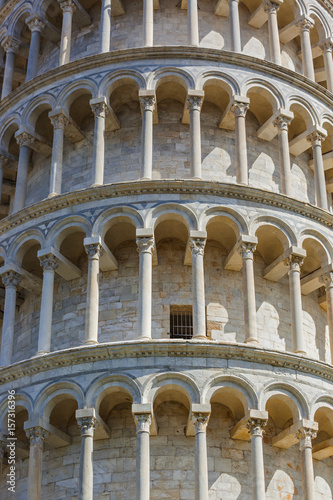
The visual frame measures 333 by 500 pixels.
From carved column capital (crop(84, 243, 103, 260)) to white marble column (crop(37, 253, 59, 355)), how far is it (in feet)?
3.24

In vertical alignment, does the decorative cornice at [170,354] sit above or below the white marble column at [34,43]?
below

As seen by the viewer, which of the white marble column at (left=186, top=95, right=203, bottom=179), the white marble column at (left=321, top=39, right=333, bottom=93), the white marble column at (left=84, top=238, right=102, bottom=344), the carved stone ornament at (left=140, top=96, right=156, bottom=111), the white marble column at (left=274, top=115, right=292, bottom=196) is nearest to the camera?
the white marble column at (left=84, top=238, right=102, bottom=344)

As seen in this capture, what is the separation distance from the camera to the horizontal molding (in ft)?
83.6

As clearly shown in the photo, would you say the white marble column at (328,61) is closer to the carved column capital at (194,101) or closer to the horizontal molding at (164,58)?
the horizontal molding at (164,58)

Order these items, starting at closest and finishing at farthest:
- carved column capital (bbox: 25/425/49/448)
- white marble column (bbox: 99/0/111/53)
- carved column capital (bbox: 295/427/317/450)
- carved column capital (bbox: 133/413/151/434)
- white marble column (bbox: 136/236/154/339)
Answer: carved column capital (bbox: 133/413/151/434)
carved column capital (bbox: 295/427/317/450)
carved column capital (bbox: 25/425/49/448)
white marble column (bbox: 136/236/154/339)
white marble column (bbox: 99/0/111/53)

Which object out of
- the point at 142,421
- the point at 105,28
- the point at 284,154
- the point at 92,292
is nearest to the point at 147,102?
the point at 105,28

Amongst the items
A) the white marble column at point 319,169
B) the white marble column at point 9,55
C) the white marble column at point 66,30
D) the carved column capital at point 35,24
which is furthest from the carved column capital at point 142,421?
the carved column capital at point 35,24

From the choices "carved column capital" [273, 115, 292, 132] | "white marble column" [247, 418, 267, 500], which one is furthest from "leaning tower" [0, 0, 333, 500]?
"carved column capital" [273, 115, 292, 132]

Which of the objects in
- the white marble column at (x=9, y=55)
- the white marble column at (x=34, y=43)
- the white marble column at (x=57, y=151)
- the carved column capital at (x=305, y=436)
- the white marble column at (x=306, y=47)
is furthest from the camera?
the white marble column at (x=9, y=55)

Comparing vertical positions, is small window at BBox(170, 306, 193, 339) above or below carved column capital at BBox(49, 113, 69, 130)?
below

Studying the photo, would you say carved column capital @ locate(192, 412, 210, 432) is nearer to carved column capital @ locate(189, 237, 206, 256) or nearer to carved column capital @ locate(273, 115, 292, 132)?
carved column capital @ locate(189, 237, 206, 256)

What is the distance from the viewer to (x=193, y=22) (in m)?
26.5

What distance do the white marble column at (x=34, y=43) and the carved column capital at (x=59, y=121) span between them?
275 cm

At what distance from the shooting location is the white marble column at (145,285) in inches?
837
